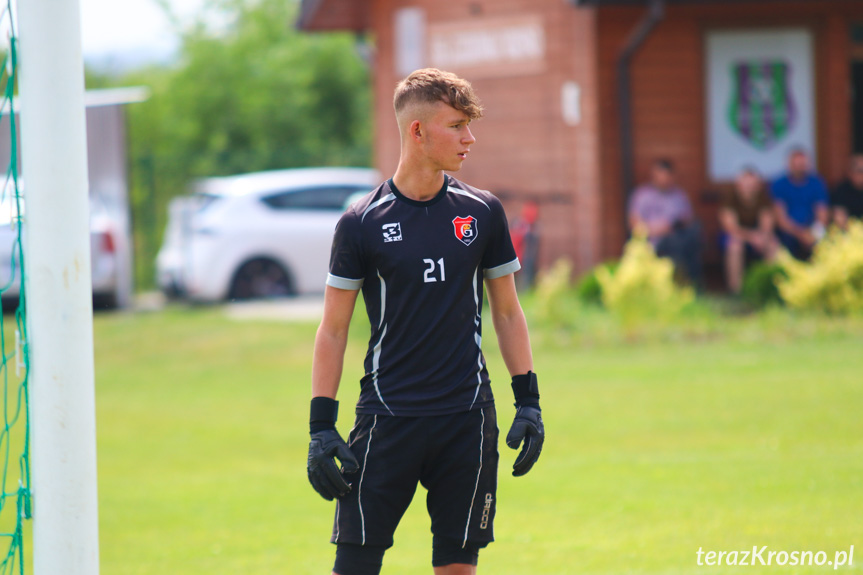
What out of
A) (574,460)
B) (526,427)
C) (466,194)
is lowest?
(574,460)

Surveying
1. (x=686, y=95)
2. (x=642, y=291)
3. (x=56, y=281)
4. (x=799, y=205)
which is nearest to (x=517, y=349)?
(x=56, y=281)

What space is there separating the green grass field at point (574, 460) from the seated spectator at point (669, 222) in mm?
2037

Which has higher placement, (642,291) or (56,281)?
(56,281)

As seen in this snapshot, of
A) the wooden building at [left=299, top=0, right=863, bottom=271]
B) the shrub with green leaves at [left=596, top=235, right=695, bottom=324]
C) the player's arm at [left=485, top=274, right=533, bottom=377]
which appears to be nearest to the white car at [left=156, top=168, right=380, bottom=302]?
the wooden building at [left=299, top=0, right=863, bottom=271]

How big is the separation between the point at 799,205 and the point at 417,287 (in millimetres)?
11916

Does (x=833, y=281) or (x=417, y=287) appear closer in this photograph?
(x=417, y=287)

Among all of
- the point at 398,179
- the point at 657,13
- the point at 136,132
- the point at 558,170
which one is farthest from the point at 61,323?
the point at 136,132

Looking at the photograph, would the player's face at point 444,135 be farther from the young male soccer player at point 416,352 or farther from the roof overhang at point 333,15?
the roof overhang at point 333,15

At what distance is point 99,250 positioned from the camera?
55.7ft

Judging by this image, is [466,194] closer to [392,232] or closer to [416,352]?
[392,232]

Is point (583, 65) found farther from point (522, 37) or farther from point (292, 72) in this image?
point (292, 72)

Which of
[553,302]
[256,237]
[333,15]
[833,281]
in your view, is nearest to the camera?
[833,281]

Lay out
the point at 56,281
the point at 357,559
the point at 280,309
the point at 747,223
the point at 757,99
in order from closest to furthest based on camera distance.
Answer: the point at 56,281
the point at 357,559
the point at 747,223
the point at 757,99
the point at 280,309

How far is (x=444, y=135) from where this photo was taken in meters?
3.76
